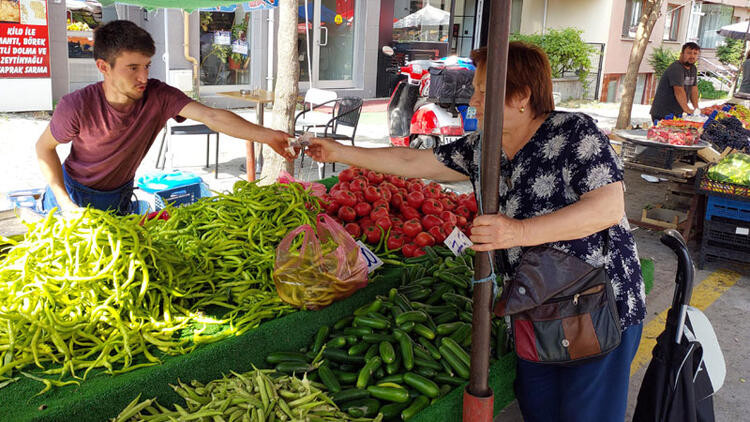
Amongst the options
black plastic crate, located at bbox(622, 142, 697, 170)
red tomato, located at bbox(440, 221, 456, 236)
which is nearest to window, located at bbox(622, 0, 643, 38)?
black plastic crate, located at bbox(622, 142, 697, 170)

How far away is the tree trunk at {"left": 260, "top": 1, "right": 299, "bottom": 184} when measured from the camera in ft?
23.5

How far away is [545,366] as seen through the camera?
284 centimetres

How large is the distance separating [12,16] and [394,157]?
10.9 metres

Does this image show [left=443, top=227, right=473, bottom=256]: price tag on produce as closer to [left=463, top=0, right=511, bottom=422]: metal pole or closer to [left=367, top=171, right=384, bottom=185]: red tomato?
[left=463, top=0, right=511, bottom=422]: metal pole

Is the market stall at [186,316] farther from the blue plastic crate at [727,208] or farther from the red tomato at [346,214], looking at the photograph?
the blue plastic crate at [727,208]

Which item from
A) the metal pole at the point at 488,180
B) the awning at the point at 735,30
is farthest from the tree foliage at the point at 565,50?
the metal pole at the point at 488,180

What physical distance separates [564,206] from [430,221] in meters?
2.29

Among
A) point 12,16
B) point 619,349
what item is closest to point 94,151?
point 619,349

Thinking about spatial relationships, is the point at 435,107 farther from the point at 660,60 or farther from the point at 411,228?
the point at 660,60

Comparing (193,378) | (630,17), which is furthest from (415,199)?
(630,17)

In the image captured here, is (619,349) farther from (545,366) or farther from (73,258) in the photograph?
(73,258)

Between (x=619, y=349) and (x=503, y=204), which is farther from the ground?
(x=503, y=204)

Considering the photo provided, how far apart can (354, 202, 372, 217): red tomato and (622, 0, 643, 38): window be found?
81.5ft

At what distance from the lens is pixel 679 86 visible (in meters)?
10.9
